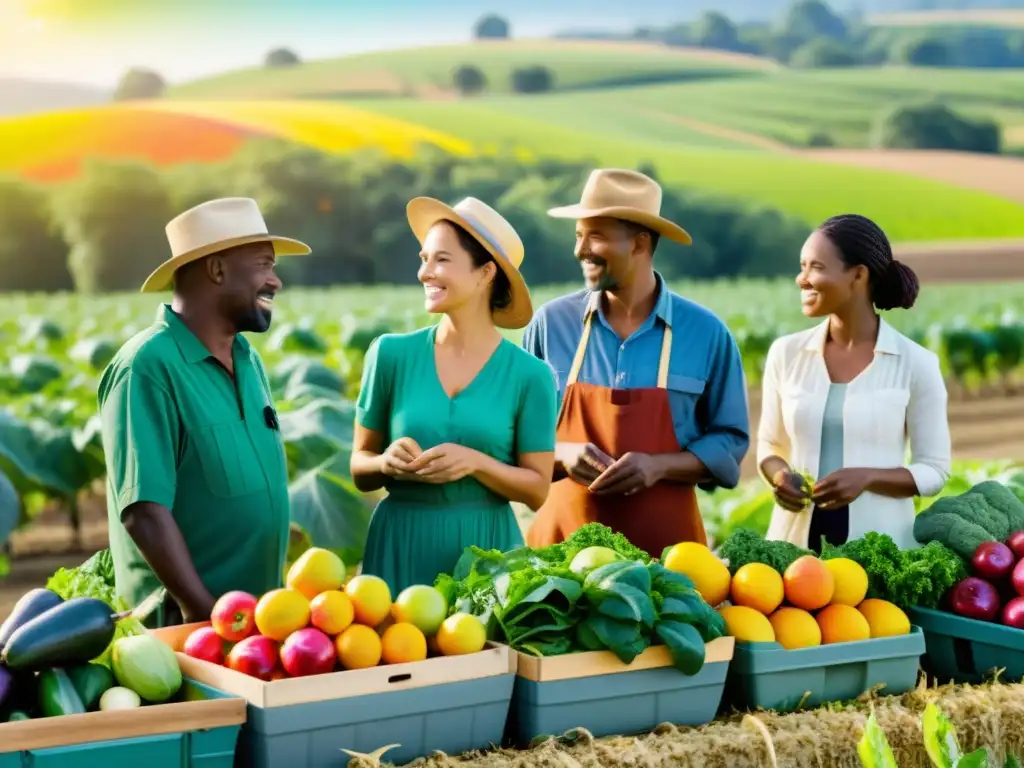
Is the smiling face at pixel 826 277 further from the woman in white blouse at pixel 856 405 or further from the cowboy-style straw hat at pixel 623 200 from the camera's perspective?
the cowboy-style straw hat at pixel 623 200

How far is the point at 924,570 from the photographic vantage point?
3.77m

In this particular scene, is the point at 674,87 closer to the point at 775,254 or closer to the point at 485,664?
the point at 775,254

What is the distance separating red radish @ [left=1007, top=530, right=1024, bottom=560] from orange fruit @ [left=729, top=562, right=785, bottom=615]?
783mm

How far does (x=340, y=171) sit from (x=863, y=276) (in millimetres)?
36621

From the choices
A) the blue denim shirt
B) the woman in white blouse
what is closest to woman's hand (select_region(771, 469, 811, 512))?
the woman in white blouse

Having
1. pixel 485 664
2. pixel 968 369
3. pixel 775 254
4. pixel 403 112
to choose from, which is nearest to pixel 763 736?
pixel 485 664

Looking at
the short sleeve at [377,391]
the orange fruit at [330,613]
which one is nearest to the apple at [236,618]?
the orange fruit at [330,613]

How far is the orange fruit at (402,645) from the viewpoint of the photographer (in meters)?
3.00

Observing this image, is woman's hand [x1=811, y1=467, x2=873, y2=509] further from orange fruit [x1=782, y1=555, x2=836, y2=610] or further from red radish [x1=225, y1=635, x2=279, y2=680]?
red radish [x1=225, y1=635, x2=279, y2=680]

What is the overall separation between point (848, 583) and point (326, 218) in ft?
117

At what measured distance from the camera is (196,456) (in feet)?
12.1

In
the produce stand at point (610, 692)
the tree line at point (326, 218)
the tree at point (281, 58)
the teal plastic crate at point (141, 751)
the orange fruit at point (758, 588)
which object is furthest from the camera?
the tree at point (281, 58)

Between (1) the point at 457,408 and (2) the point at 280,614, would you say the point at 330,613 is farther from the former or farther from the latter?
(1) the point at 457,408

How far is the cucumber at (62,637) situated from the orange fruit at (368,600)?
1.62 feet
